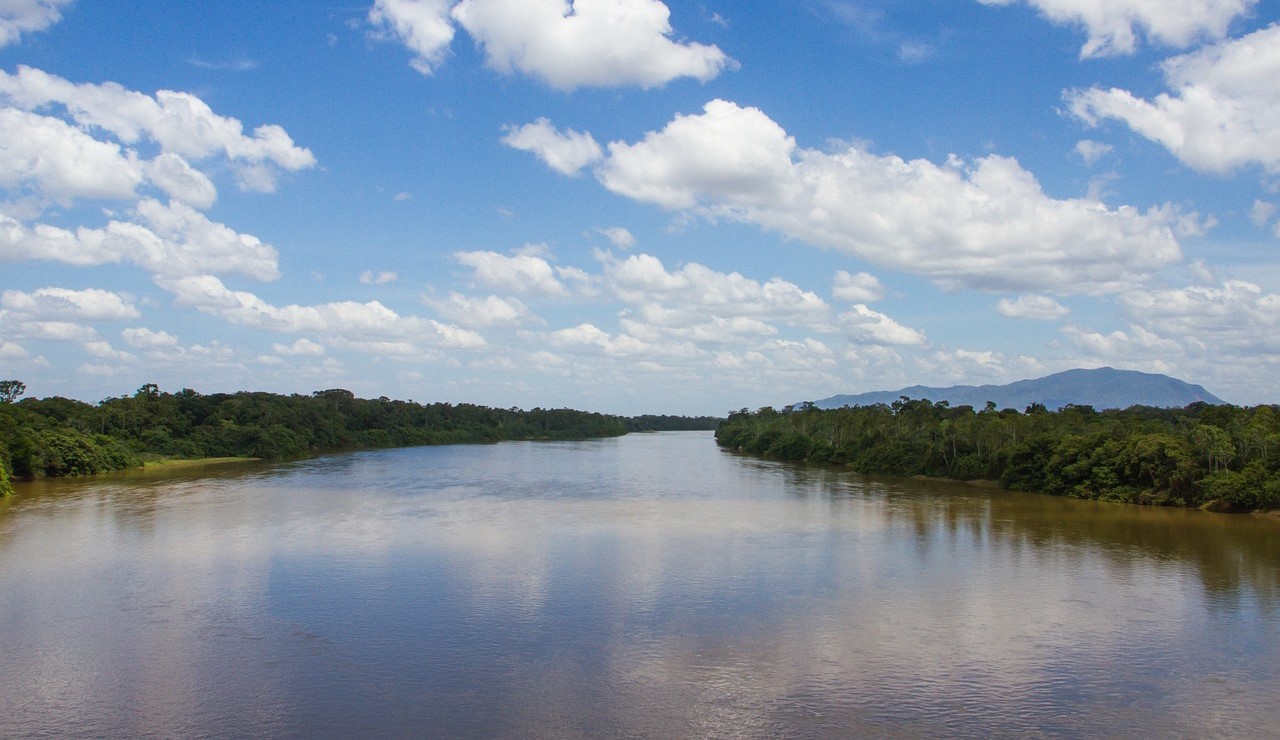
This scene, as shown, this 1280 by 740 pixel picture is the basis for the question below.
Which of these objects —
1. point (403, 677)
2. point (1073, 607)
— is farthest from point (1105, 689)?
point (403, 677)

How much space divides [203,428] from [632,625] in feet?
212

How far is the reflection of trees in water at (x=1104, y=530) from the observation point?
22.1 metres

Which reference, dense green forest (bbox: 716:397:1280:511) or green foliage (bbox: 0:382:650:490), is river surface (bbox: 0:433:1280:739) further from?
green foliage (bbox: 0:382:650:490)

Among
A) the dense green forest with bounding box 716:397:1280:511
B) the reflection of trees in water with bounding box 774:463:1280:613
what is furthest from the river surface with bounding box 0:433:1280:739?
the dense green forest with bounding box 716:397:1280:511

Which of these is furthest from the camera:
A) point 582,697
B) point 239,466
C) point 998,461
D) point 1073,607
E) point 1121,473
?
point 239,466

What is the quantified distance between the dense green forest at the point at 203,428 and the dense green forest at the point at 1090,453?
47.1 meters

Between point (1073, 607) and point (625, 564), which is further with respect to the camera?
point (625, 564)

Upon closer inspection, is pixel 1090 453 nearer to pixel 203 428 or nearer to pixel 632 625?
pixel 632 625

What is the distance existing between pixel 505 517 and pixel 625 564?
1102 cm

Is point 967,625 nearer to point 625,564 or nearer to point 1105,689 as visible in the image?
point 1105,689

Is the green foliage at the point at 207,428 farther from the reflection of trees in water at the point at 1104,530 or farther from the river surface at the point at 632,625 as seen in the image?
the reflection of trees in water at the point at 1104,530

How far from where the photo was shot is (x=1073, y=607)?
1817 centimetres

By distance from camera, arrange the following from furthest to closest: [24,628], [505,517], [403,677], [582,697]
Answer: [505,517] < [24,628] < [403,677] < [582,697]

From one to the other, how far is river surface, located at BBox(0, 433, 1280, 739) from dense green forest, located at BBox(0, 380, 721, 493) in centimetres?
1699
